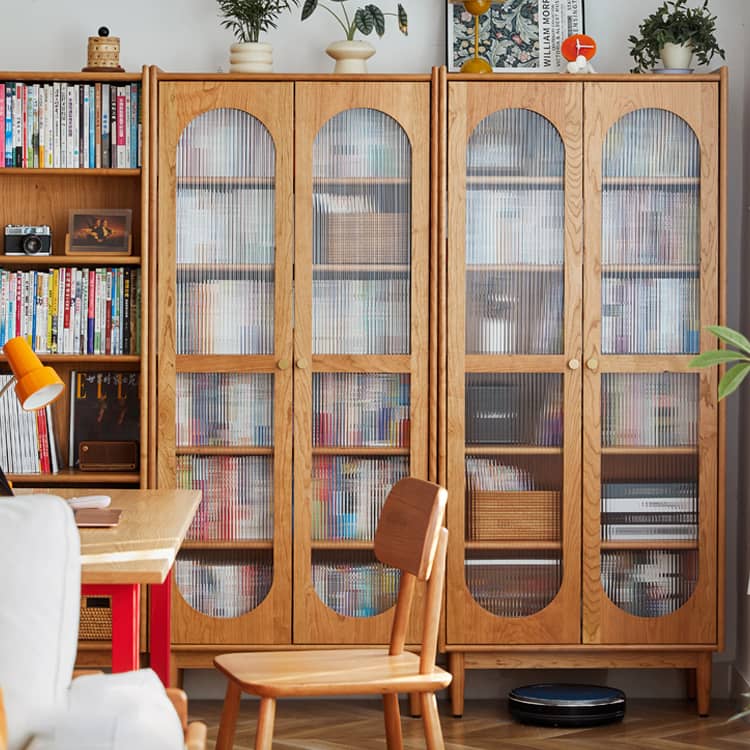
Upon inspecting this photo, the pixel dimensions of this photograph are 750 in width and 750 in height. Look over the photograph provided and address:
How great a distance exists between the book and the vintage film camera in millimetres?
448

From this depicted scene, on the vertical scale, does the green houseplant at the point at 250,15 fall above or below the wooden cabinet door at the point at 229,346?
above

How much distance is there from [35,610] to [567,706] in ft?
8.39

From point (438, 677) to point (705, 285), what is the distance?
70.2 inches

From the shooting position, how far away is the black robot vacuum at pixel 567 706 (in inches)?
142

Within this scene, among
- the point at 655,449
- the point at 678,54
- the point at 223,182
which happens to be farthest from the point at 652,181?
the point at 223,182

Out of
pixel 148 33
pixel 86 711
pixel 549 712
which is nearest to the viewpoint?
pixel 86 711

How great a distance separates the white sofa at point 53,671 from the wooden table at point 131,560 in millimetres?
594

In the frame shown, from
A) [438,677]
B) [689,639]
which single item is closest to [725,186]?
[689,639]

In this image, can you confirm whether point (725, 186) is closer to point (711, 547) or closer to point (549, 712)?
point (711, 547)

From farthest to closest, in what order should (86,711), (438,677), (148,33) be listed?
(148,33)
(438,677)
(86,711)

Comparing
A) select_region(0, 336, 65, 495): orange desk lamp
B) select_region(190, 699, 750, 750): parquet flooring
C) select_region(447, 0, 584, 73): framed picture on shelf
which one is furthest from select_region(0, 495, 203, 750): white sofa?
select_region(447, 0, 584, 73): framed picture on shelf

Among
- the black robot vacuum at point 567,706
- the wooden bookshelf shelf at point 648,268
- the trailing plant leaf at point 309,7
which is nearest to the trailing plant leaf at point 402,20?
the trailing plant leaf at point 309,7

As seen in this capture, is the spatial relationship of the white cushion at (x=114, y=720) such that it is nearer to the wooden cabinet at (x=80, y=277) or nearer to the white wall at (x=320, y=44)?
the wooden cabinet at (x=80, y=277)

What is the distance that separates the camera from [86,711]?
1.37 meters
